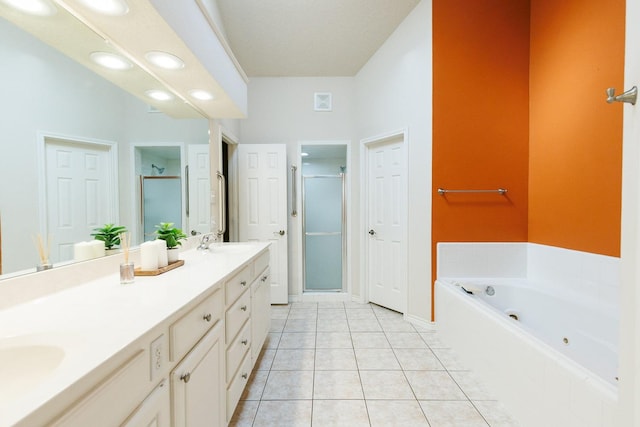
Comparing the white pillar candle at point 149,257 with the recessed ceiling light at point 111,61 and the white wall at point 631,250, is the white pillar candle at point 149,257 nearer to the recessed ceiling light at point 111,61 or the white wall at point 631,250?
the recessed ceiling light at point 111,61

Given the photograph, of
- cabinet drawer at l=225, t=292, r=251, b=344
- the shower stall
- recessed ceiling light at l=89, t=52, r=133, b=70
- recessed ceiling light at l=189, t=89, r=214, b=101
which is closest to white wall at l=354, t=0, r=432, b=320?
the shower stall

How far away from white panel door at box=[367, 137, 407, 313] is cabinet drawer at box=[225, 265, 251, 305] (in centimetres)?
168

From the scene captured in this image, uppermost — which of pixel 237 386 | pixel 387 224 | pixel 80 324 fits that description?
pixel 387 224

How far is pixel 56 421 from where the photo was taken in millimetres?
459

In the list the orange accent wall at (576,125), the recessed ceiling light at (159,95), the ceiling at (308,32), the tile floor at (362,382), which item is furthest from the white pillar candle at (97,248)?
the orange accent wall at (576,125)

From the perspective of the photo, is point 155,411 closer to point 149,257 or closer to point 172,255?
point 149,257

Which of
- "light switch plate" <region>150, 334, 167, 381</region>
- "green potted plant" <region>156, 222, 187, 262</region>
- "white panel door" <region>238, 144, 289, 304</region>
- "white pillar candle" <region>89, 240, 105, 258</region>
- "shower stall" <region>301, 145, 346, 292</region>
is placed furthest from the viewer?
"shower stall" <region>301, 145, 346, 292</region>

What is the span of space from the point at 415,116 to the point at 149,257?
242cm

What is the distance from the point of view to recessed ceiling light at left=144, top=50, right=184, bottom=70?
1.38 metres

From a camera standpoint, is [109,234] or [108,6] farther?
[109,234]

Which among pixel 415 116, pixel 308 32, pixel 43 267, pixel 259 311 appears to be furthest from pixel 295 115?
pixel 43 267

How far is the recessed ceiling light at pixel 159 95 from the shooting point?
1.57m

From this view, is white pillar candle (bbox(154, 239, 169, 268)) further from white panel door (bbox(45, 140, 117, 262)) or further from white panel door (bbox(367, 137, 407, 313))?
white panel door (bbox(367, 137, 407, 313))

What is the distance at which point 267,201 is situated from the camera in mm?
3211
